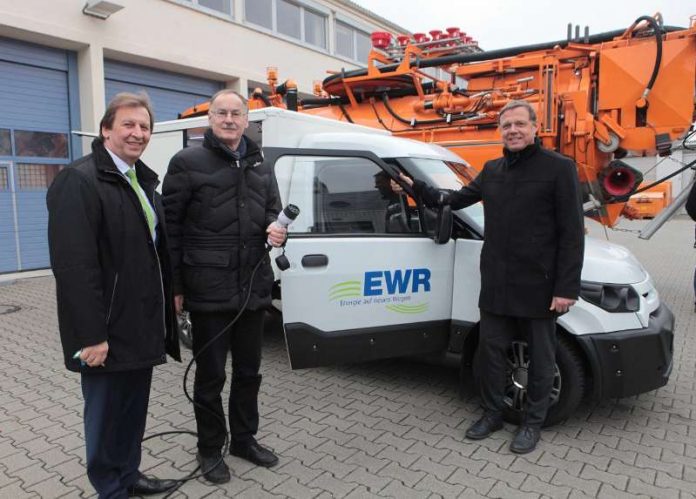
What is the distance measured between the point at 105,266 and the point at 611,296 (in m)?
2.92

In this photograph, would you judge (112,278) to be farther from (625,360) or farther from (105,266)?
(625,360)

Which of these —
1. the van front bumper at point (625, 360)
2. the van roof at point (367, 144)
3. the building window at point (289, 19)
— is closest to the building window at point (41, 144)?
the building window at point (289, 19)

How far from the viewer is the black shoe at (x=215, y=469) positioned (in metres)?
2.91

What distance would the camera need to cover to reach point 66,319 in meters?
2.14

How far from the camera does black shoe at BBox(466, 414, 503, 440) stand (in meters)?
3.46

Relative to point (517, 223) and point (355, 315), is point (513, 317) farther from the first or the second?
Result: point (355, 315)

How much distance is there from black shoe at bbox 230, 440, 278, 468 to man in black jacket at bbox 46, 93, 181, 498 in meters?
0.70

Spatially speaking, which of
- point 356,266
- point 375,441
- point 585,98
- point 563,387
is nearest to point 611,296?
point 563,387

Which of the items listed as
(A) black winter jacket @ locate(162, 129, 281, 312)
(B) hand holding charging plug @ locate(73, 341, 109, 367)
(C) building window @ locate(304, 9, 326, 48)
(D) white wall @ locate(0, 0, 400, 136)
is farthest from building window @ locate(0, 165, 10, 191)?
(C) building window @ locate(304, 9, 326, 48)

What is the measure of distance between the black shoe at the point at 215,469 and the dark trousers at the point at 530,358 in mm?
1656

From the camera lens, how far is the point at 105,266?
7.36 ft

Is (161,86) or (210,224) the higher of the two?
(161,86)

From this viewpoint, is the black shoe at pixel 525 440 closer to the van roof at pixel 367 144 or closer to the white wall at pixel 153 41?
the van roof at pixel 367 144

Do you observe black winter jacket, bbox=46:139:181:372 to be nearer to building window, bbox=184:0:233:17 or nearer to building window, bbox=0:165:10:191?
building window, bbox=0:165:10:191
